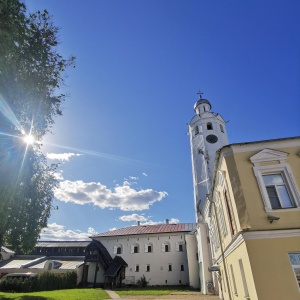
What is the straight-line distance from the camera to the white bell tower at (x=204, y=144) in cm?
2828

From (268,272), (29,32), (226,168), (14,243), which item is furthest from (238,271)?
(29,32)

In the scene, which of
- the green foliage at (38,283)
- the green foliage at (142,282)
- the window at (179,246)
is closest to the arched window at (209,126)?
the window at (179,246)

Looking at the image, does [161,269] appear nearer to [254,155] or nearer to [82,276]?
[82,276]

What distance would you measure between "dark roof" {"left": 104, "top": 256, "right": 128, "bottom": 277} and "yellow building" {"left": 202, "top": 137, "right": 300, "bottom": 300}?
2363 cm

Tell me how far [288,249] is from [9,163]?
11.5 meters

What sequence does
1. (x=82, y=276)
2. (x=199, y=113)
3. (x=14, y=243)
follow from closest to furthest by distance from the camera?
1. (x=14, y=243)
2. (x=82, y=276)
3. (x=199, y=113)

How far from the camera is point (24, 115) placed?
1079 centimetres

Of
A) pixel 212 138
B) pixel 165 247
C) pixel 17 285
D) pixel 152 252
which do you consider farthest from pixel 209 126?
pixel 17 285

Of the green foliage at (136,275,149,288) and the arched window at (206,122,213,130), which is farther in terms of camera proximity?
the arched window at (206,122,213,130)

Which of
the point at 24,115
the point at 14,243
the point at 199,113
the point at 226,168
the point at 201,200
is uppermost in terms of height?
the point at 199,113

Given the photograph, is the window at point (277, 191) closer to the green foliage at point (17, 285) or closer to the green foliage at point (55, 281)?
the green foliage at point (55, 281)

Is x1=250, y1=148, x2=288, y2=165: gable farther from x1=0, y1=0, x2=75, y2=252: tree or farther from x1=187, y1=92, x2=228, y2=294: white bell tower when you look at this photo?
x1=187, y1=92, x2=228, y2=294: white bell tower

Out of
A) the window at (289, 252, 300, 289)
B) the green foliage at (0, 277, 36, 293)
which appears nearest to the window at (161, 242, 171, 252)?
the green foliage at (0, 277, 36, 293)

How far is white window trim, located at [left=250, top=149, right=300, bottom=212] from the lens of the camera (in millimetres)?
8359
